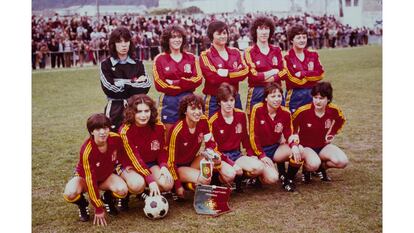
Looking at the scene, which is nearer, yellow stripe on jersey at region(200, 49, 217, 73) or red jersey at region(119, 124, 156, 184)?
red jersey at region(119, 124, 156, 184)

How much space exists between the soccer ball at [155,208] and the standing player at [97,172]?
0.69 feet

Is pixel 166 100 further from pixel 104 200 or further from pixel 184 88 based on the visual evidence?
pixel 104 200

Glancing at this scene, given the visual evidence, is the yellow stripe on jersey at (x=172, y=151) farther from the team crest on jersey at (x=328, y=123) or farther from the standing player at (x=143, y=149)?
the team crest on jersey at (x=328, y=123)

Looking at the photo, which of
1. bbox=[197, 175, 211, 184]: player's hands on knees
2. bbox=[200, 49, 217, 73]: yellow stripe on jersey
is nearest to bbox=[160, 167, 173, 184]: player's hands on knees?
bbox=[197, 175, 211, 184]: player's hands on knees

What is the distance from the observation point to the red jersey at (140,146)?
378 cm

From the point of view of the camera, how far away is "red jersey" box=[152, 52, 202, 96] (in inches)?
170

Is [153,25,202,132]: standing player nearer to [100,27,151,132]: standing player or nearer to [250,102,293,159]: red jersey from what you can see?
[100,27,151,132]: standing player

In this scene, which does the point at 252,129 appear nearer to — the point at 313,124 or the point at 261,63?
the point at 313,124

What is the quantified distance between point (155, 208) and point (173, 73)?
49.8 inches

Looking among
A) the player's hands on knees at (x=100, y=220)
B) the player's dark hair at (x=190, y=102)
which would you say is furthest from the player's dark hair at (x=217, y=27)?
the player's hands on knees at (x=100, y=220)

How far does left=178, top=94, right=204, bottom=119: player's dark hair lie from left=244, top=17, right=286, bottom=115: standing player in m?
0.81

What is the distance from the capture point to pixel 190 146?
406 centimetres

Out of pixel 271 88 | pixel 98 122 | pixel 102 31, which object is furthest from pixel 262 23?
pixel 102 31

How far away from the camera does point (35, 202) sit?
4.04m
